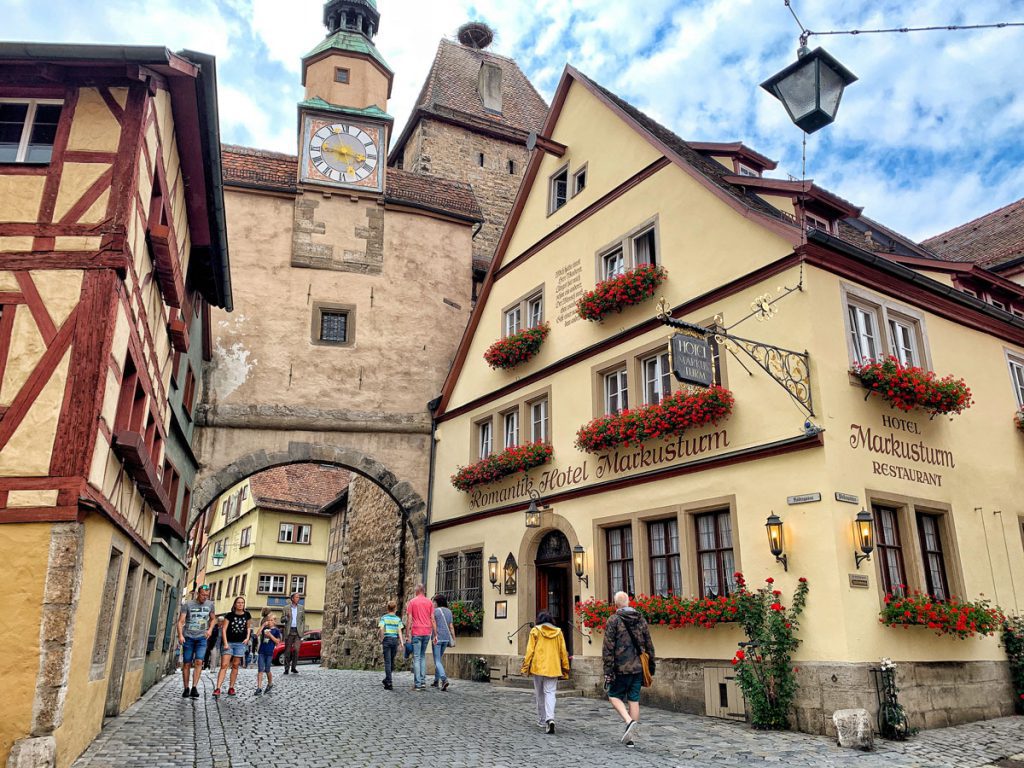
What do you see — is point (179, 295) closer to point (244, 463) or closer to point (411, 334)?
point (244, 463)

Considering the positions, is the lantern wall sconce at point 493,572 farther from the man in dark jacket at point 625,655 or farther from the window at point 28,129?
the window at point 28,129

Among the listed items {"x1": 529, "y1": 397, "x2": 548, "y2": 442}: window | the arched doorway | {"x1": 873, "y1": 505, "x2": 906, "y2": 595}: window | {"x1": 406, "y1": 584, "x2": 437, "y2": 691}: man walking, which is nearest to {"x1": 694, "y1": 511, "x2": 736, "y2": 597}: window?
{"x1": 873, "y1": 505, "x2": 906, "y2": 595}: window

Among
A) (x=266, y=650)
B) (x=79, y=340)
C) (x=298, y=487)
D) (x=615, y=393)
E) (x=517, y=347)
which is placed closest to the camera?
(x=79, y=340)

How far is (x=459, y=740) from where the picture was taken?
322 inches

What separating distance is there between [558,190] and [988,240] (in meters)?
9.83

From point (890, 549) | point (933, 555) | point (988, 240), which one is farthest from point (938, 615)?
point (988, 240)

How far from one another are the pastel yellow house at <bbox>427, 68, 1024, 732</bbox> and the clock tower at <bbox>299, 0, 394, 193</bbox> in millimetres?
Answer: 6542

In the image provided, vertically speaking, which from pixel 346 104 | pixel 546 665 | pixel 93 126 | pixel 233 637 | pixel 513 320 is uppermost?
pixel 346 104

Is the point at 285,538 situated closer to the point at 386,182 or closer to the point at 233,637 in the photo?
the point at 386,182

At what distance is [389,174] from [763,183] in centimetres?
1164

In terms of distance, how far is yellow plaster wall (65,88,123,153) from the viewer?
758 cm

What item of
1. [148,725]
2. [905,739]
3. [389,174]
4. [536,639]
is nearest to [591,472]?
[536,639]

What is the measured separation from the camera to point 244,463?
17.5m

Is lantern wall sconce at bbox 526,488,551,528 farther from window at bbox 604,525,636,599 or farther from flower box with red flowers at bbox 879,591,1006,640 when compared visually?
flower box with red flowers at bbox 879,591,1006,640
